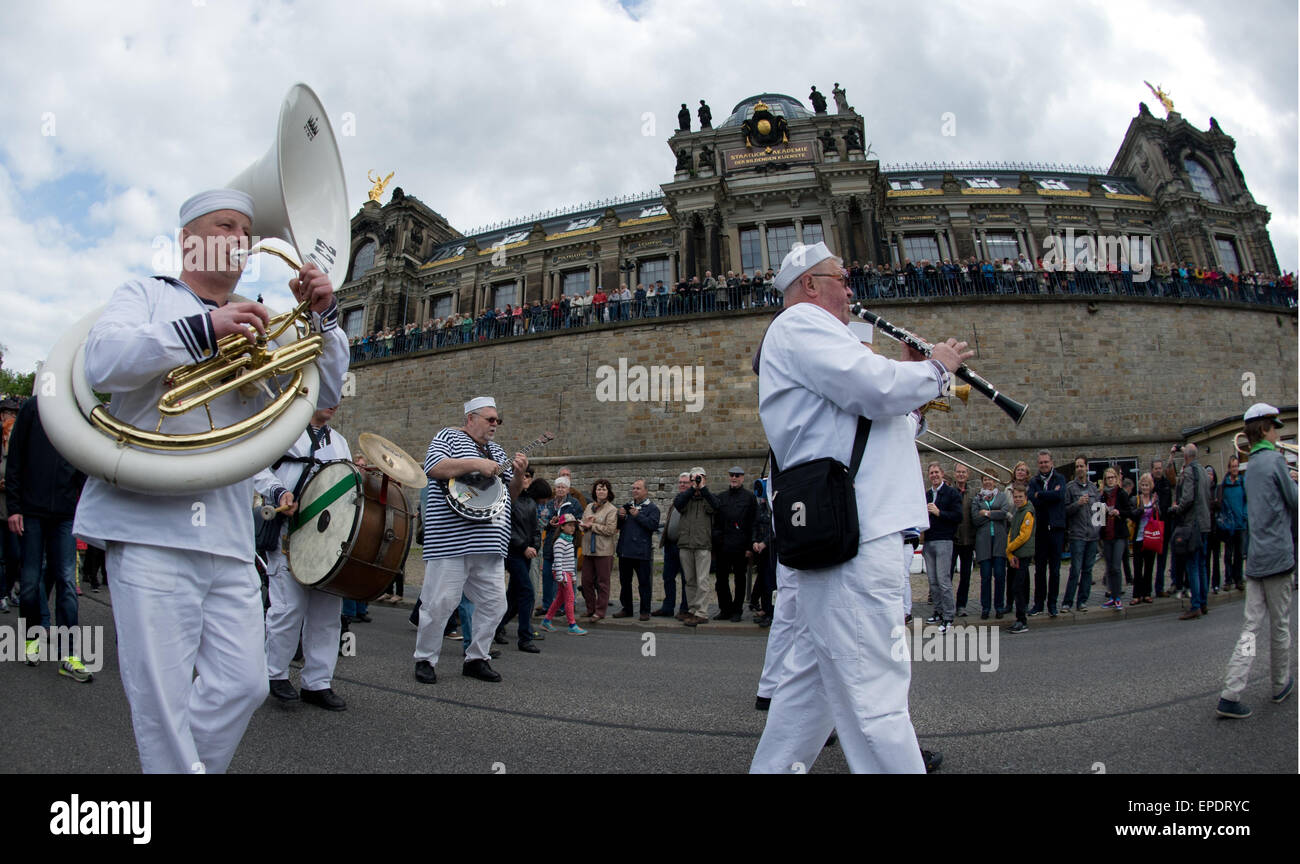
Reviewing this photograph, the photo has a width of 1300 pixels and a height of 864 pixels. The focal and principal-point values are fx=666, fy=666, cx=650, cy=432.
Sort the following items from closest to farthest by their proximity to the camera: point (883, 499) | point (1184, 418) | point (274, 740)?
point (883, 499) < point (274, 740) < point (1184, 418)

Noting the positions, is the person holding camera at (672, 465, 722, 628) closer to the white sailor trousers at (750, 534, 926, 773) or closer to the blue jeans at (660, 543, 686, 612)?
the blue jeans at (660, 543, 686, 612)

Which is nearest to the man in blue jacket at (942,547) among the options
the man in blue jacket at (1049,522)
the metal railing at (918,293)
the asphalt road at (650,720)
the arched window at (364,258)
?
the man in blue jacket at (1049,522)

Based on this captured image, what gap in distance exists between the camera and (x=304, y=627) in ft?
15.1

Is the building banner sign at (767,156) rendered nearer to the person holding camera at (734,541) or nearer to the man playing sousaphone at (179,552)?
the person holding camera at (734,541)

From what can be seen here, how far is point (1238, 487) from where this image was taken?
32.5ft

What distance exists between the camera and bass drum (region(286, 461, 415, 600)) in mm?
4297

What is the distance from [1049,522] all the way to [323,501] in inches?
366

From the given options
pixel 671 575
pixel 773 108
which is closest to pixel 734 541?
pixel 671 575

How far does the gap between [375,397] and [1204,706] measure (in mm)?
26834
